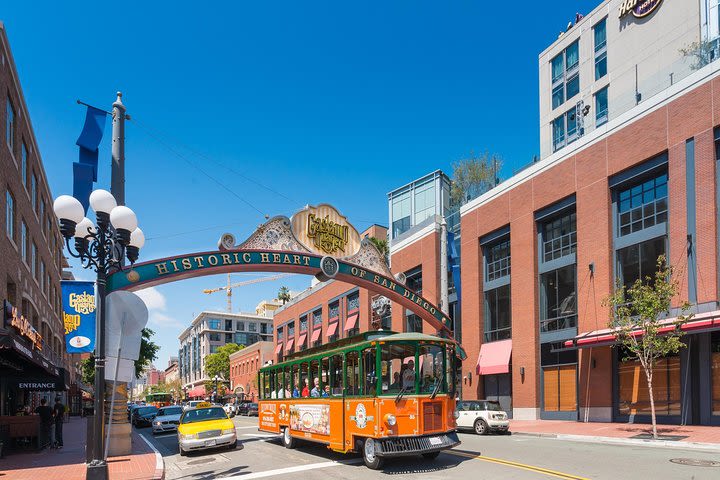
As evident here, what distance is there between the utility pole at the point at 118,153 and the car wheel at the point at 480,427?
15.0m

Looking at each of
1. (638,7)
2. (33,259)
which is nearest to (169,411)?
(33,259)

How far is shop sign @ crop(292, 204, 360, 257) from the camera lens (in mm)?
24953

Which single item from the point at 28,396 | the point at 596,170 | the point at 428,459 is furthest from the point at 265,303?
the point at 428,459

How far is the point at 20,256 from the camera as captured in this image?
2545 centimetres

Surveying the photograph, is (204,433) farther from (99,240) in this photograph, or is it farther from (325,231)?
(325,231)

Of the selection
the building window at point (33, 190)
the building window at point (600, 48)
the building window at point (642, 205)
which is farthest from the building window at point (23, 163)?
the building window at point (600, 48)

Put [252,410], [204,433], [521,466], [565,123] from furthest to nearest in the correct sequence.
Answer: [565,123], [252,410], [204,433], [521,466]

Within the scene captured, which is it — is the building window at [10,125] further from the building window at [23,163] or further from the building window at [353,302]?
the building window at [353,302]

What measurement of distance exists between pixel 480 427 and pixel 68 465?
14.1 metres

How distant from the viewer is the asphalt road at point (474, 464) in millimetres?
11837

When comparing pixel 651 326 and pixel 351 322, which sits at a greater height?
pixel 651 326

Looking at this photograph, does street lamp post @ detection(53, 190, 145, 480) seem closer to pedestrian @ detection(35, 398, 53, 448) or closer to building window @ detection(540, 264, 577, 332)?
pedestrian @ detection(35, 398, 53, 448)

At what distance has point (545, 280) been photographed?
101 feet

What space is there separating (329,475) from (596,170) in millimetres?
20500
